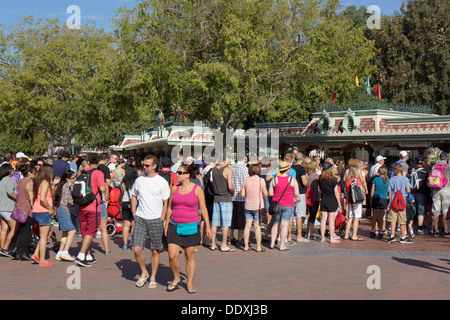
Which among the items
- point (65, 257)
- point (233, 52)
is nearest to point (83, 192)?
point (65, 257)

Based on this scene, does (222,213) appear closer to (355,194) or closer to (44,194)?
(355,194)

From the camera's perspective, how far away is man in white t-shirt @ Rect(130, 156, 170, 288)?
7.88 metres

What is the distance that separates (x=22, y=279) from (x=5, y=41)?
128ft

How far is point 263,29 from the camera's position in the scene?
2412 cm

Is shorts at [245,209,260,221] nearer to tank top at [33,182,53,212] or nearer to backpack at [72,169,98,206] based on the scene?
backpack at [72,169,98,206]

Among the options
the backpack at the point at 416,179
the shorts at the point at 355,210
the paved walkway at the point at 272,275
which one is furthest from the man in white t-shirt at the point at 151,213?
the backpack at the point at 416,179

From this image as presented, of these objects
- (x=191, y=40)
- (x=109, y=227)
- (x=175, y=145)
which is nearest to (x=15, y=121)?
(x=175, y=145)

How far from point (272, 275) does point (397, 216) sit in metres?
4.52

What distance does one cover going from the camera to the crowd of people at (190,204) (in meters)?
7.89

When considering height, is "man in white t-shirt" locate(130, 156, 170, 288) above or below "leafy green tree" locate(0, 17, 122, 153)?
below

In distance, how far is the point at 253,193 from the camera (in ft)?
36.1

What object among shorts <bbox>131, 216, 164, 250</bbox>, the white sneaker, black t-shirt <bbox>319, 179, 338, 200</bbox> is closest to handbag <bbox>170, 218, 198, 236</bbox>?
shorts <bbox>131, 216, 164, 250</bbox>

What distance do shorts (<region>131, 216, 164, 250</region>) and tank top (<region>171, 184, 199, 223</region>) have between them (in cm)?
48
